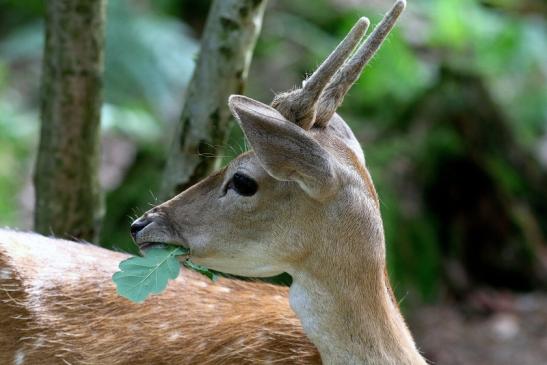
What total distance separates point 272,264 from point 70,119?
169 cm

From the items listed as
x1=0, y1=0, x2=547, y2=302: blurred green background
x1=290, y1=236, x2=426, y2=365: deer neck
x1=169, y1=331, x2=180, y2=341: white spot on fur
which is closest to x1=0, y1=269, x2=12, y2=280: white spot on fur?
x1=169, y1=331, x2=180, y2=341: white spot on fur

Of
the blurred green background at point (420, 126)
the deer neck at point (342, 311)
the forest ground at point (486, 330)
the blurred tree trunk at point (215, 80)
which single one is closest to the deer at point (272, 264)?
the deer neck at point (342, 311)

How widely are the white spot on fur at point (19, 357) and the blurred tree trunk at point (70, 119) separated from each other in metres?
1.05

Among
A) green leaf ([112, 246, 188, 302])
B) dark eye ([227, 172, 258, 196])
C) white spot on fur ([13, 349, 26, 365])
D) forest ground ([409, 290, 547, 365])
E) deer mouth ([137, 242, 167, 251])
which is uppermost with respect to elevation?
forest ground ([409, 290, 547, 365])

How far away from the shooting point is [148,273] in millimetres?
3207

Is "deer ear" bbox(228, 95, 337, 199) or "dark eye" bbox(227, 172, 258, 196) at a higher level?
"deer ear" bbox(228, 95, 337, 199)

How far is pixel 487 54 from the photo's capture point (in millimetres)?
9656

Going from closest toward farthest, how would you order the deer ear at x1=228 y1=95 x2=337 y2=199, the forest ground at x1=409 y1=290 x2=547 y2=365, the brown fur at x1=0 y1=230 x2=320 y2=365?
the deer ear at x1=228 y1=95 x2=337 y2=199 → the brown fur at x1=0 y1=230 x2=320 y2=365 → the forest ground at x1=409 y1=290 x2=547 y2=365

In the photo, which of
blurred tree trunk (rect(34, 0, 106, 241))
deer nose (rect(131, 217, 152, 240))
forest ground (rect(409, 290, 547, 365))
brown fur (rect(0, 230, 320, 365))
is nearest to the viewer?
deer nose (rect(131, 217, 152, 240))

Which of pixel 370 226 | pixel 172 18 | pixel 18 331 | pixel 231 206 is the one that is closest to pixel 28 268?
pixel 18 331

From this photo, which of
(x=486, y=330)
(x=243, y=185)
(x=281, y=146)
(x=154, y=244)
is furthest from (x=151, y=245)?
(x=486, y=330)

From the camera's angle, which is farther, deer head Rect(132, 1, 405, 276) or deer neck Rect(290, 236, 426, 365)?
deer neck Rect(290, 236, 426, 365)

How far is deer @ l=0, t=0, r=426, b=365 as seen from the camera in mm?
3131

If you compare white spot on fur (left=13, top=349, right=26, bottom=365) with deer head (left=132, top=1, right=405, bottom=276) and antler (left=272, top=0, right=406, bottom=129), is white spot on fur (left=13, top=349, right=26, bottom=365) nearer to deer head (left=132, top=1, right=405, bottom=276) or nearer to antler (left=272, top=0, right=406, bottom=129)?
deer head (left=132, top=1, right=405, bottom=276)
